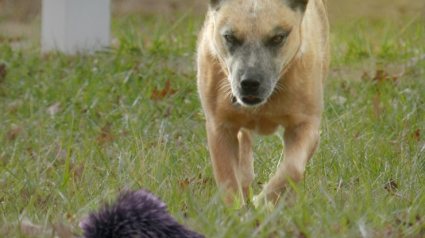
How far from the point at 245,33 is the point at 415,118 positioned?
1878 millimetres

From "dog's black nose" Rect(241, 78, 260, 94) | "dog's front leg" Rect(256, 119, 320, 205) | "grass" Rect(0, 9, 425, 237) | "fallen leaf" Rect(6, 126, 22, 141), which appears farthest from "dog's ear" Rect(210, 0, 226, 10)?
"fallen leaf" Rect(6, 126, 22, 141)

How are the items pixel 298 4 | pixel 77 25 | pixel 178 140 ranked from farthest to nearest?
pixel 77 25
pixel 178 140
pixel 298 4

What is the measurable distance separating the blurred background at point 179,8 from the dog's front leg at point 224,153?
6.09 meters

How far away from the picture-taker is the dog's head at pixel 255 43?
4223mm

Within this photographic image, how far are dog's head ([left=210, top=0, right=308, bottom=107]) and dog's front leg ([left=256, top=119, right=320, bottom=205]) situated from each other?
346 millimetres

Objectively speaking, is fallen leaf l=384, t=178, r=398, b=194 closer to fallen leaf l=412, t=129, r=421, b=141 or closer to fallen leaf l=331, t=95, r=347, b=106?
fallen leaf l=412, t=129, r=421, b=141

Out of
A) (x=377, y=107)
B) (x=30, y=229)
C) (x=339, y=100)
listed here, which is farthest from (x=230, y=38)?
(x=339, y=100)

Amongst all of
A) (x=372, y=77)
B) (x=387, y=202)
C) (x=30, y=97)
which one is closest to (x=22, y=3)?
(x=30, y=97)

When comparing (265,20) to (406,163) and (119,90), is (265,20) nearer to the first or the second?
(406,163)

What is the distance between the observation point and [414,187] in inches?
162

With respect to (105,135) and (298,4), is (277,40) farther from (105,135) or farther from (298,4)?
(105,135)

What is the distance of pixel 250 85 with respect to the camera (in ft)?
13.8

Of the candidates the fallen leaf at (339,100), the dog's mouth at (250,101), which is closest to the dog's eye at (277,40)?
the dog's mouth at (250,101)

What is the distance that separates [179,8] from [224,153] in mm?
7637
